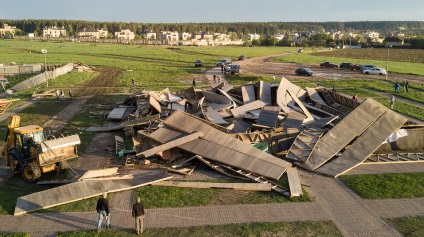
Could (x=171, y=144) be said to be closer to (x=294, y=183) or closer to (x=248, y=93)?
(x=294, y=183)

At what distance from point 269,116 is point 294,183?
7263 mm

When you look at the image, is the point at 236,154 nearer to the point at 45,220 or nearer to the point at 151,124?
the point at 151,124

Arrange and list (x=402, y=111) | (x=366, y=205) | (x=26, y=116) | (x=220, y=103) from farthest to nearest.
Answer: (x=402, y=111) → (x=26, y=116) → (x=220, y=103) → (x=366, y=205)

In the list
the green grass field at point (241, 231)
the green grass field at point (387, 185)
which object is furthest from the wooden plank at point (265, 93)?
the green grass field at point (241, 231)

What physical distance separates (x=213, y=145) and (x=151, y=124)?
218 inches

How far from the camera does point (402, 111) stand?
3084cm

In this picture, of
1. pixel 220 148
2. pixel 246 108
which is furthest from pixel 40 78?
pixel 220 148

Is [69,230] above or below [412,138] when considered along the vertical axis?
below

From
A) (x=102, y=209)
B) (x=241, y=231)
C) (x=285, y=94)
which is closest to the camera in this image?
(x=102, y=209)

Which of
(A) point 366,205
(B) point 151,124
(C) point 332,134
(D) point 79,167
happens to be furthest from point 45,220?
(C) point 332,134

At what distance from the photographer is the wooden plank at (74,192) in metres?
13.5

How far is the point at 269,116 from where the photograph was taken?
73.0ft

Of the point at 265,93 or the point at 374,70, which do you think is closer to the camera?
the point at 265,93

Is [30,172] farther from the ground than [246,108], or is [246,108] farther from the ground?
[246,108]
